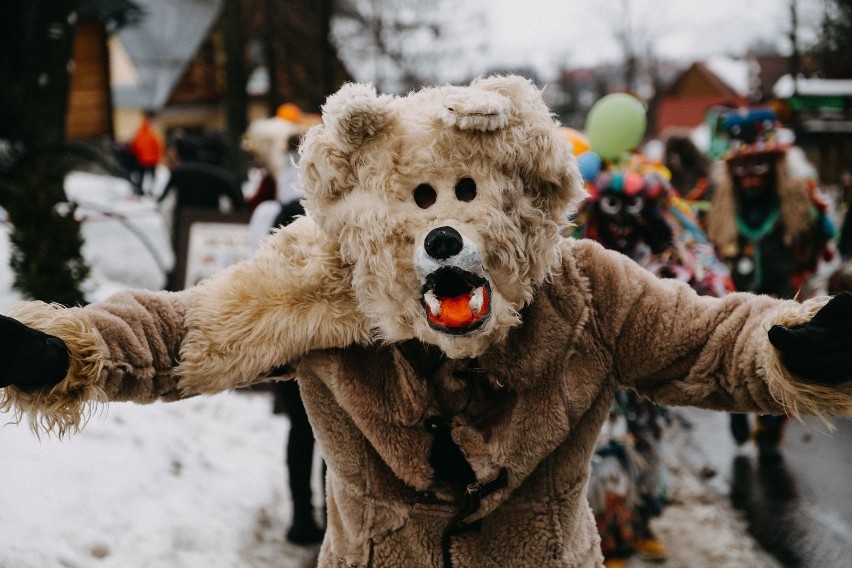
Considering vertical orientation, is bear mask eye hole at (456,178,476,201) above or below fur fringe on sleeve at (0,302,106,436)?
above

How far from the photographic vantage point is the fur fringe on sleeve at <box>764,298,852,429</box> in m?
1.76

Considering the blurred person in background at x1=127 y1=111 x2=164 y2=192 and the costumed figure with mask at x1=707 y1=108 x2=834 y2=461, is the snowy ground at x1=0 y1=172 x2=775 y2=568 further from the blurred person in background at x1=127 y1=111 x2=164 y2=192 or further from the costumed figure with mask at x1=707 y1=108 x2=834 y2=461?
the blurred person in background at x1=127 y1=111 x2=164 y2=192

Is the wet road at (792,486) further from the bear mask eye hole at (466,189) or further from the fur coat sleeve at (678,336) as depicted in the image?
the bear mask eye hole at (466,189)

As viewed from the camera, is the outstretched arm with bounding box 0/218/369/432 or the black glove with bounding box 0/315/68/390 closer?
the black glove with bounding box 0/315/68/390

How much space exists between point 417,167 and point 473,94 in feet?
0.68

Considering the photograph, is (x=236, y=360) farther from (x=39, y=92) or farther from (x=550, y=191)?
(x=39, y=92)

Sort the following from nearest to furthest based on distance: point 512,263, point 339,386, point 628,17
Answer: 1. point 512,263
2. point 339,386
3. point 628,17

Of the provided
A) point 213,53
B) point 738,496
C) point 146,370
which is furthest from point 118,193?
point 213,53

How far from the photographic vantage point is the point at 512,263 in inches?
74.0

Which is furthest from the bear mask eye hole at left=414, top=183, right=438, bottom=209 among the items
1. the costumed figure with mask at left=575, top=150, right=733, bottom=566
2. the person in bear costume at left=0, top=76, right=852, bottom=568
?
the costumed figure with mask at left=575, top=150, right=733, bottom=566

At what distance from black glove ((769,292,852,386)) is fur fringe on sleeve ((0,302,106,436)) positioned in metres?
1.44

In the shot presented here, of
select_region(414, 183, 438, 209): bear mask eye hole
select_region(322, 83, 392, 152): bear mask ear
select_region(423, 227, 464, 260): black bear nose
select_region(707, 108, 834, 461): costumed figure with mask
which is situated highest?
select_region(322, 83, 392, 152): bear mask ear

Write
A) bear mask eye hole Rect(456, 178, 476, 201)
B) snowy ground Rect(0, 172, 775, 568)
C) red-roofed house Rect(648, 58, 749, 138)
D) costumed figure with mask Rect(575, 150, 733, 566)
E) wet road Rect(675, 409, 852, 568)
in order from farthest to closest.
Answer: red-roofed house Rect(648, 58, 749, 138) < wet road Rect(675, 409, 852, 568) < costumed figure with mask Rect(575, 150, 733, 566) < snowy ground Rect(0, 172, 775, 568) < bear mask eye hole Rect(456, 178, 476, 201)

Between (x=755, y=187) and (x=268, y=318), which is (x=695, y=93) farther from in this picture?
(x=268, y=318)
